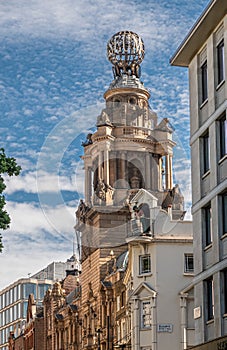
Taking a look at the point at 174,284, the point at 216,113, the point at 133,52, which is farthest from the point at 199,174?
the point at 133,52

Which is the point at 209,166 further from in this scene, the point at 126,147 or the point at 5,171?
the point at 126,147

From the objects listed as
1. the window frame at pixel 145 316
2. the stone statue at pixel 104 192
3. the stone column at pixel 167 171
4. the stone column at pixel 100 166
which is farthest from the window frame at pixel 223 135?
the stone column at pixel 167 171

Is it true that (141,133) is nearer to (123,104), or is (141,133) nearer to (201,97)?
(123,104)

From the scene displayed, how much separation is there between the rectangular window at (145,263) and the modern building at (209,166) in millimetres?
24956

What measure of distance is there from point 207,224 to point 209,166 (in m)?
3.26

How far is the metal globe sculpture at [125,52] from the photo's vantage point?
131 m

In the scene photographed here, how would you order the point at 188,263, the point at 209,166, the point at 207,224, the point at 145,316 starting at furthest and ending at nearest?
the point at 145,316 < the point at 188,263 < the point at 207,224 < the point at 209,166

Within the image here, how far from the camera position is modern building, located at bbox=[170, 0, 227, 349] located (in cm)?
5041

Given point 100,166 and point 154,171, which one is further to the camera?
point 154,171

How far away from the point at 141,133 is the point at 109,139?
4.96 m

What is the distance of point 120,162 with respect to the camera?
12625 centimetres

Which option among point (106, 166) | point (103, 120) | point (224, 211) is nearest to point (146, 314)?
point (224, 211)

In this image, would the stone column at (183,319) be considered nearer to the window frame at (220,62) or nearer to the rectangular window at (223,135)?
the rectangular window at (223,135)

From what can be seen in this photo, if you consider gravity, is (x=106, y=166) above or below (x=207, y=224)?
above
